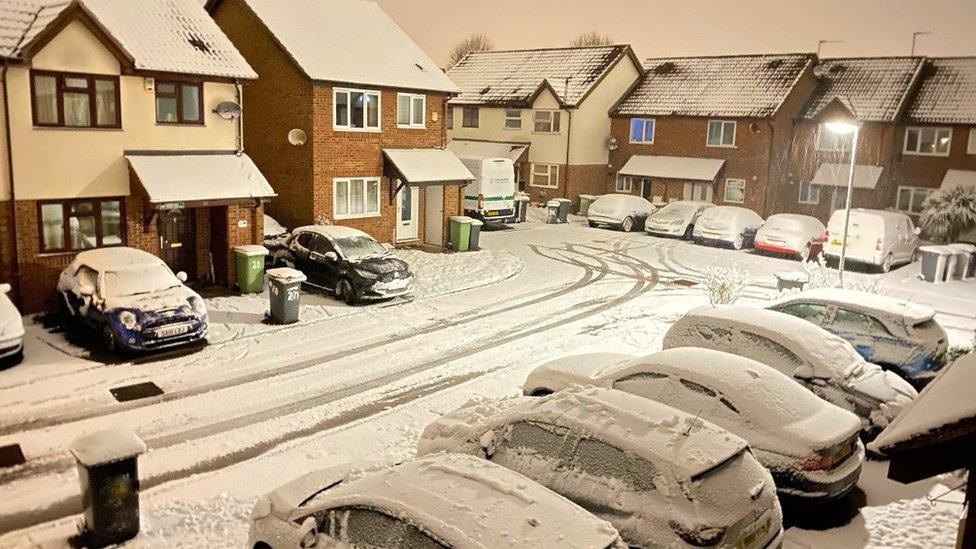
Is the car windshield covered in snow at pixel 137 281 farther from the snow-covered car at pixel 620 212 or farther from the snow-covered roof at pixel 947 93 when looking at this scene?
the snow-covered roof at pixel 947 93

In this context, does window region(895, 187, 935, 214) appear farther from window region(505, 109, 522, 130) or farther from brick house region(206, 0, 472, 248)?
brick house region(206, 0, 472, 248)

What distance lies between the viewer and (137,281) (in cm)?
1470

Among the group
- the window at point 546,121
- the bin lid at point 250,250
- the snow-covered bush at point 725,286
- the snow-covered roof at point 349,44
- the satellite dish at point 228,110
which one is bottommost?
the snow-covered bush at point 725,286

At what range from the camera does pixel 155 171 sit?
17.8 metres

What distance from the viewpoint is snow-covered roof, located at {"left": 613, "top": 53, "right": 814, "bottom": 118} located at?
37.2 meters

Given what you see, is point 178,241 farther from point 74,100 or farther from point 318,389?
point 318,389

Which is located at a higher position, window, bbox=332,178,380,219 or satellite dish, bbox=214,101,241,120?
satellite dish, bbox=214,101,241,120

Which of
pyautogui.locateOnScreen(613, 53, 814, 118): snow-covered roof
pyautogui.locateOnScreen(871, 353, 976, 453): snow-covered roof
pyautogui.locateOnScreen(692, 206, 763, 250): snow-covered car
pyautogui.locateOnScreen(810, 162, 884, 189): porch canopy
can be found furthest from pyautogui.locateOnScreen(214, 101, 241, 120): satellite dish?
pyautogui.locateOnScreen(810, 162, 884, 189): porch canopy

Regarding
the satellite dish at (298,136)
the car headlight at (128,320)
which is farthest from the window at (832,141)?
the car headlight at (128,320)

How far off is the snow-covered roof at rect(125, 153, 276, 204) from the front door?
1.31m

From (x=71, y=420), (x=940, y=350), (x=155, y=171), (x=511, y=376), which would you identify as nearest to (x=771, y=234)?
(x=940, y=350)

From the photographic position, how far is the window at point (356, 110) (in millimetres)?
24062

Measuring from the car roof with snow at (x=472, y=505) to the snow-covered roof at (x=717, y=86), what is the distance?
34019 millimetres

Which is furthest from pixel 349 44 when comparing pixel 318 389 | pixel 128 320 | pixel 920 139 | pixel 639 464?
pixel 920 139
